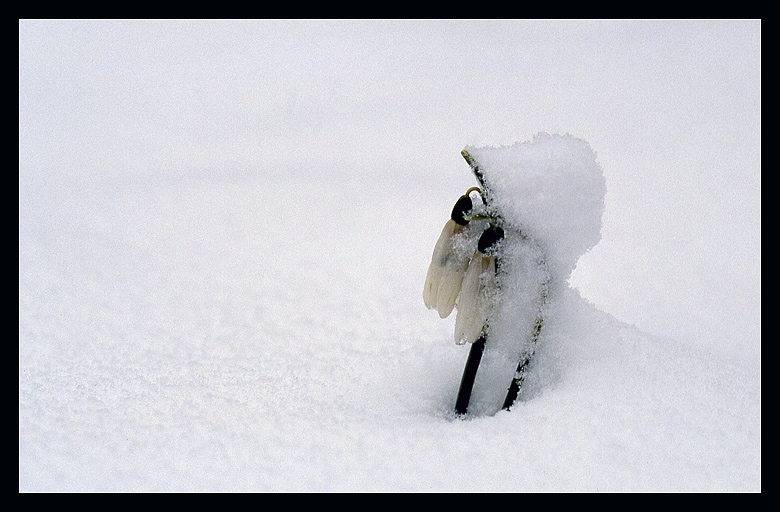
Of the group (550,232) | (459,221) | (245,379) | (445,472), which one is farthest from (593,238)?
(245,379)

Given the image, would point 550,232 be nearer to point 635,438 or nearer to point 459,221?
point 459,221

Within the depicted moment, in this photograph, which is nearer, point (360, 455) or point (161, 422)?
point (360, 455)

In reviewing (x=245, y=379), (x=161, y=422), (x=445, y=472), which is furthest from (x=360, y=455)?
(x=245, y=379)

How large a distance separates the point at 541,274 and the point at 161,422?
54 cm

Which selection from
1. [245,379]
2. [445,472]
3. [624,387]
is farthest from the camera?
[245,379]

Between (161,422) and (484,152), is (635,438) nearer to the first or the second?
(484,152)

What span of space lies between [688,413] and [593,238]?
25 cm

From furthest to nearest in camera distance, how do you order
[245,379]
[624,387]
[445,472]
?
[245,379], [624,387], [445,472]

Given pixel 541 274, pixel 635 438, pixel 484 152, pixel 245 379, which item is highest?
pixel 484 152

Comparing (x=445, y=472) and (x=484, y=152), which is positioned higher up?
(x=484, y=152)

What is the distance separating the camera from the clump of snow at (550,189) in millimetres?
780

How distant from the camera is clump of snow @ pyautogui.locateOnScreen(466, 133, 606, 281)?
780mm

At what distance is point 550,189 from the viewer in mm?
779

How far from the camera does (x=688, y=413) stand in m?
0.71
